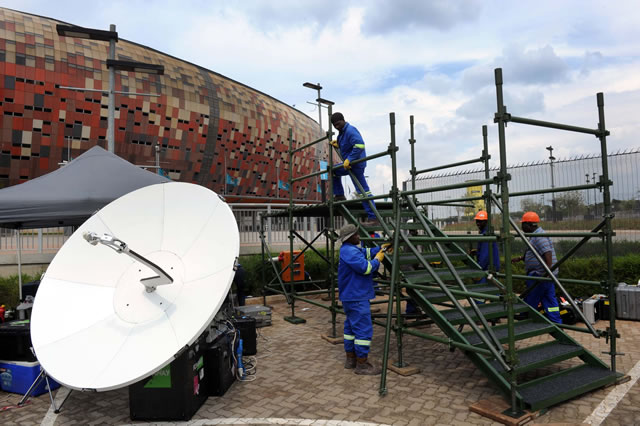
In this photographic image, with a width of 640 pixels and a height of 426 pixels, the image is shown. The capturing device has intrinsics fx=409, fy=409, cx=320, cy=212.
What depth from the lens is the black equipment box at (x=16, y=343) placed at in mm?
5164

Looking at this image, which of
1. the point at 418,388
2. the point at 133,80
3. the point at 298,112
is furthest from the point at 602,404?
the point at 298,112

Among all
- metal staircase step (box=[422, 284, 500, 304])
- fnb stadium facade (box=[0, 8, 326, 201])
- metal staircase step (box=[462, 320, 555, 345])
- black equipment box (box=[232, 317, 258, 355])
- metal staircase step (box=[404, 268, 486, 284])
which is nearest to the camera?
metal staircase step (box=[462, 320, 555, 345])

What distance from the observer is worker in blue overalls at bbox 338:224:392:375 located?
5227 mm

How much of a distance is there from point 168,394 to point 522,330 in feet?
13.4

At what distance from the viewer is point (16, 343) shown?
5.22 metres

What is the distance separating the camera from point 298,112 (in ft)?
187

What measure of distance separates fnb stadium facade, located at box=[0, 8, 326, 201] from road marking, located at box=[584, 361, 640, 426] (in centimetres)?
2866

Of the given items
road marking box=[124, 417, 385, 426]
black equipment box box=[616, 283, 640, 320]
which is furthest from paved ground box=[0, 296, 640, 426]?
black equipment box box=[616, 283, 640, 320]

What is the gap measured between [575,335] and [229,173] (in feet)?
120

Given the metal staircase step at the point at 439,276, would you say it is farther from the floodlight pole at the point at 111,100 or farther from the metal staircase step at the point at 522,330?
the floodlight pole at the point at 111,100

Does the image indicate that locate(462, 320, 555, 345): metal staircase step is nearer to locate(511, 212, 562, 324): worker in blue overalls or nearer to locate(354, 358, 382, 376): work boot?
locate(511, 212, 562, 324): worker in blue overalls

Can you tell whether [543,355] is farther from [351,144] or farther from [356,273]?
[351,144]

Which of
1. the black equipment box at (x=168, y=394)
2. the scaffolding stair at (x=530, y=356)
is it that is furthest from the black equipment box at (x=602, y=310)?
the black equipment box at (x=168, y=394)

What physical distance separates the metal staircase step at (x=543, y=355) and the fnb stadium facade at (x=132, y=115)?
91.7 ft
